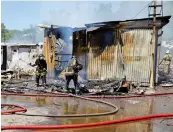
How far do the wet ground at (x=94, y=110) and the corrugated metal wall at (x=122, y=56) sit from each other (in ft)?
10.4

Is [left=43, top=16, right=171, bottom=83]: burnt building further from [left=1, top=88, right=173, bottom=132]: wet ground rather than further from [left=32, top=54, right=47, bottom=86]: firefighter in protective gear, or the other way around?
[left=1, top=88, right=173, bottom=132]: wet ground

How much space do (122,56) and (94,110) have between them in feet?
21.4

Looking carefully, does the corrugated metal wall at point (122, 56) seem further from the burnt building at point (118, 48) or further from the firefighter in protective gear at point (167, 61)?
the firefighter in protective gear at point (167, 61)

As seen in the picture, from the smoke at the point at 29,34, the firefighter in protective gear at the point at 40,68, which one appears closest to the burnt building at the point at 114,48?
the firefighter in protective gear at the point at 40,68

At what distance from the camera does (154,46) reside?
14.7 m

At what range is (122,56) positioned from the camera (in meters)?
→ 15.7

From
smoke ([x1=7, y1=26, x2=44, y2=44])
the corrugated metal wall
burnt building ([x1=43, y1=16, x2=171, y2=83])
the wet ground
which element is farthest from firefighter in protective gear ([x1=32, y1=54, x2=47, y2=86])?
smoke ([x1=7, y1=26, x2=44, y2=44])

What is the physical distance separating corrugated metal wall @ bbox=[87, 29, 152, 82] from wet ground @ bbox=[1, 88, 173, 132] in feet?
10.4

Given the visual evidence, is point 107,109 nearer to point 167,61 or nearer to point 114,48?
point 114,48

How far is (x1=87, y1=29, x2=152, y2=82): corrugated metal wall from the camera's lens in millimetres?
15242

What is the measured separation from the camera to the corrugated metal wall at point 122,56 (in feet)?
50.0

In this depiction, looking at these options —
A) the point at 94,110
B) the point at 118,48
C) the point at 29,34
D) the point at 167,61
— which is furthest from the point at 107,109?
the point at 29,34

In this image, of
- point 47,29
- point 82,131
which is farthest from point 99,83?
point 82,131

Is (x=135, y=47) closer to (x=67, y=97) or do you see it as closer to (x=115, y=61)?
(x=115, y=61)
